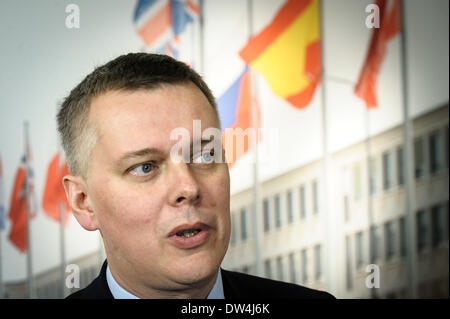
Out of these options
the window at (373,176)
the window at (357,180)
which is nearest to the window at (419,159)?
the window at (373,176)

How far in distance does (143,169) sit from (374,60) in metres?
2.98

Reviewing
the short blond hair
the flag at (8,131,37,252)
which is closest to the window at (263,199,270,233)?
the flag at (8,131,37,252)

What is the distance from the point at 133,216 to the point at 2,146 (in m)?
2.57

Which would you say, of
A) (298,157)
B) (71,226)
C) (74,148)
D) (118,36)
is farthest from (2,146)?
(74,148)

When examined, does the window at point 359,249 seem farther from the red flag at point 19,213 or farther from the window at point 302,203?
the red flag at point 19,213

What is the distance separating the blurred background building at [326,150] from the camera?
10.9 feet

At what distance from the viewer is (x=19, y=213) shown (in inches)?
128

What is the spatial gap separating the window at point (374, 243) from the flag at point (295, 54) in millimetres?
998

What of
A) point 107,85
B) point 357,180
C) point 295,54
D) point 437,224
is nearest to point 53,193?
point 295,54

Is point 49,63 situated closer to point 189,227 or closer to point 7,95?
point 7,95

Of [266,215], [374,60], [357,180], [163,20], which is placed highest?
[163,20]

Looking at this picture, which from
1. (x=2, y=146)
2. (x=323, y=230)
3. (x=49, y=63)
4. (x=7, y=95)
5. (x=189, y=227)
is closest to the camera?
(x=189, y=227)

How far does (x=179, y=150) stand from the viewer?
0.89 meters

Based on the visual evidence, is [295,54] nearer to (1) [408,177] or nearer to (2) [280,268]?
(1) [408,177]
